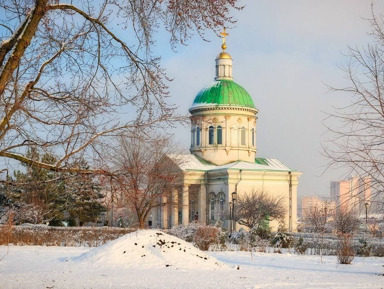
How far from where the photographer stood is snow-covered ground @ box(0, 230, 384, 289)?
11.8m

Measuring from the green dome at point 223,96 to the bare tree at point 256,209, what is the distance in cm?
1018

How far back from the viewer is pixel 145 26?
26.9ft

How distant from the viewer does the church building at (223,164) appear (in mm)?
54281

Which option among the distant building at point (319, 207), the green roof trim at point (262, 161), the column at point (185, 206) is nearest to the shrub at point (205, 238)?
the distant building at point (319, 207)

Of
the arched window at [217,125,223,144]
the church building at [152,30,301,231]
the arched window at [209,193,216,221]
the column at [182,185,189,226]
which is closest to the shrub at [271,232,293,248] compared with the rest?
the column at [182,185,189,226]

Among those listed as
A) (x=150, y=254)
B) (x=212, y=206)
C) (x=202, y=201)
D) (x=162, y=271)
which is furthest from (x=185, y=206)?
(x=162, y=271)

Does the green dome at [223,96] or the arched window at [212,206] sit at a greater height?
the green dome at [223,96]

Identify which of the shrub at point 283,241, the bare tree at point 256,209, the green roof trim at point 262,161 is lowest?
the shrub at point 283,241

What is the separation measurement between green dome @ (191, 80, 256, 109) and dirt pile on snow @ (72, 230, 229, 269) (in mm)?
41911

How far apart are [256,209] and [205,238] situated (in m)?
22.8

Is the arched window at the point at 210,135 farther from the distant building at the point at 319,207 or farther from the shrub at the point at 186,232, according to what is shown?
the shrub at the point at 186,232

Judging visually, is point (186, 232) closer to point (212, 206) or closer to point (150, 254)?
point (150, 254)

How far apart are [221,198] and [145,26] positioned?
46.9 metres

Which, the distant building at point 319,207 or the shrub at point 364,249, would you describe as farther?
the distant building at point 319,207
